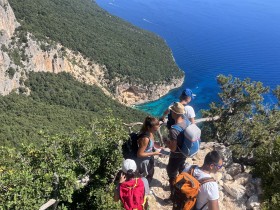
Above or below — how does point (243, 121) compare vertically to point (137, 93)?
above

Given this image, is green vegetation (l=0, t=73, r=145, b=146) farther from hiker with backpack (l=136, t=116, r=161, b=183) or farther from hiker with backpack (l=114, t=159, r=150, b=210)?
hiker with backpack (l=114, t=159, r=150, b=210)

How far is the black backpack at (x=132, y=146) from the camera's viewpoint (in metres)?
6.12

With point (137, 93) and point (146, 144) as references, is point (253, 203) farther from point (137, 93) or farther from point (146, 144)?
point (137, 93)

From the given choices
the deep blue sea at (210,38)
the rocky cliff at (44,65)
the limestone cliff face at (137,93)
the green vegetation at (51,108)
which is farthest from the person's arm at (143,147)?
the limestone cliff face at (137,93)

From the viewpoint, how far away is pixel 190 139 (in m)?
5.64

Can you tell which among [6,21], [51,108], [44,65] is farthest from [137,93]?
[6,21]

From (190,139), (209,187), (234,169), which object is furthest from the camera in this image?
(234,169)

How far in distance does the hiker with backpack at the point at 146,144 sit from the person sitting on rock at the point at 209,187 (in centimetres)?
121

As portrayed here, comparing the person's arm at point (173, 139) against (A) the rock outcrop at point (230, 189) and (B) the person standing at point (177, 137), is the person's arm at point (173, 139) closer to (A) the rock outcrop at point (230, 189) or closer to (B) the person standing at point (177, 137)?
(B) the person standing at point (177, 137)

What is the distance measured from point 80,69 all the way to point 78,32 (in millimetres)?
12961

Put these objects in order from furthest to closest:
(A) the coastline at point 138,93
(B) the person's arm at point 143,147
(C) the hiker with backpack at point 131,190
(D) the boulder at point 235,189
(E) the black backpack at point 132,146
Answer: (A) the coastline at point 138,93 < (D) the boulder at point 235,189 < (E) the black backpack at point 132,146 < (B) the person's arm at point 143,147 < (C) the hiker with backpack at point 131,190

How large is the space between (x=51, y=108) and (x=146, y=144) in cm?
4424

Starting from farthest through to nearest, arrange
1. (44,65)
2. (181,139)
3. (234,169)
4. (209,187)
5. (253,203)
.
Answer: (44,65)
(234,169)
(253,203)
(181,139)
(209,187)

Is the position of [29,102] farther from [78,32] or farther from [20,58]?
[78,32]
